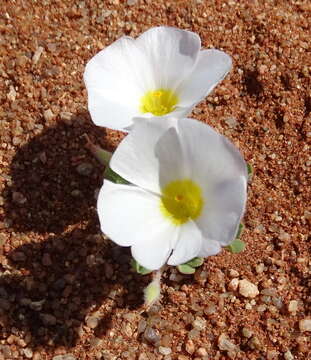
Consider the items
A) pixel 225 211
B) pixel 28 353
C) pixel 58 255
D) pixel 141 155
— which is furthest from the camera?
pixel 58 255

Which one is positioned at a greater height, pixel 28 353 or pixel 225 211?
pixel 225 211

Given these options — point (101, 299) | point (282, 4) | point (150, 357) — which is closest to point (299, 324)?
point (150, 357)

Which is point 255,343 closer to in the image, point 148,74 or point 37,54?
point 148,74

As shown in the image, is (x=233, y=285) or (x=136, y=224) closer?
(x=136, y=224)

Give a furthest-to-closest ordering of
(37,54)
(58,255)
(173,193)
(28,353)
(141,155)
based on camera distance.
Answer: (37,54)
(58,255)
(28,353)
(173,193)
(141,155)

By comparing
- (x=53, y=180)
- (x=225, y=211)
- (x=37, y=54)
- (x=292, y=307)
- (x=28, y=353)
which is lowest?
(x=28, y=353)

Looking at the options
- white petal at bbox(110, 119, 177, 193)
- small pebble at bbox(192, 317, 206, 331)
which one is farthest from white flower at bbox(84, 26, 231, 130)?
small pebble at bbox(192, 317, 206, 331)

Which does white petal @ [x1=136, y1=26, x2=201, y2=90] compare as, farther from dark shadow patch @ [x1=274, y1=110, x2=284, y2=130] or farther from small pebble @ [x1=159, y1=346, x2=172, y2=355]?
small pebble @ [x1=159, y1=346, x2=172, y2=355]

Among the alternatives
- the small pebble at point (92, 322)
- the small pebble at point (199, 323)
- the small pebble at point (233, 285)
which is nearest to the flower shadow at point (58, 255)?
the small pebble at point (92, 322)

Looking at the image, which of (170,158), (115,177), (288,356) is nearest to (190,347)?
(288,356)
